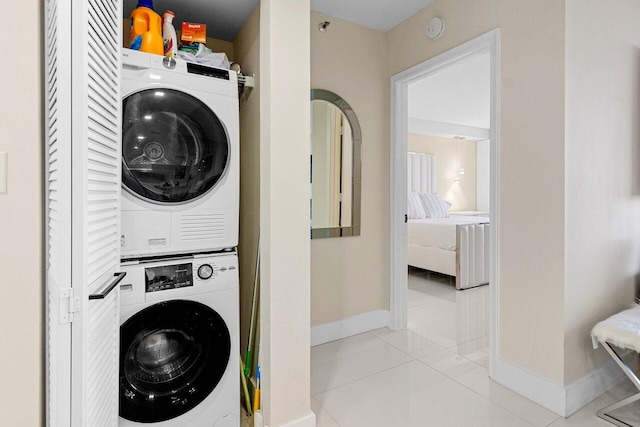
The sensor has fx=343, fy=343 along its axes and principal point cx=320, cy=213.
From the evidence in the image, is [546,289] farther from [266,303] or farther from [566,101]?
[266,303]

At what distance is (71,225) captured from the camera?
35.1 inches

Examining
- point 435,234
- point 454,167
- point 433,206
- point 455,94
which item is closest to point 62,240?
point 435,234

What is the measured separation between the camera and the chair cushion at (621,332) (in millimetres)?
1646

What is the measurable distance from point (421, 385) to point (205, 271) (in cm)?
148

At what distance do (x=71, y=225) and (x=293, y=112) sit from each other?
0.99 meters

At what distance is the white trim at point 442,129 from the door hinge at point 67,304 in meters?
5.94

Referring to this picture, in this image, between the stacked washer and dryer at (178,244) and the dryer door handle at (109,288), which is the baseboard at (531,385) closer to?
the stacked washer and dryer at (178,244)

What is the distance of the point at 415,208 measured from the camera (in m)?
6.07

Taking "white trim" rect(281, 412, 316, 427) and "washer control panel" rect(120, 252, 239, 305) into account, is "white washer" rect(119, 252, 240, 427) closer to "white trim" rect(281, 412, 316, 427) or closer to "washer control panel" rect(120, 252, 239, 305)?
"washer control panel" rect(120, 252, 239, 305)

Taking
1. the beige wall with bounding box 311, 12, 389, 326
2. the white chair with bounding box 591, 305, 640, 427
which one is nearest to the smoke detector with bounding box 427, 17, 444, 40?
the beige wall with bounding box 311, 12, 389, 326

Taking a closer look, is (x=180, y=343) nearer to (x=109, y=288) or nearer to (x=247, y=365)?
(x=247, y=365)

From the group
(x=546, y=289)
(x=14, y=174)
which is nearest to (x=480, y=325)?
(x=546, y=289)

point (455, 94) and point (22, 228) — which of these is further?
point (455, 94)

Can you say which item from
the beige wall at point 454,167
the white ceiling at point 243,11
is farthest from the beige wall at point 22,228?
the beige wall at point 454,167
